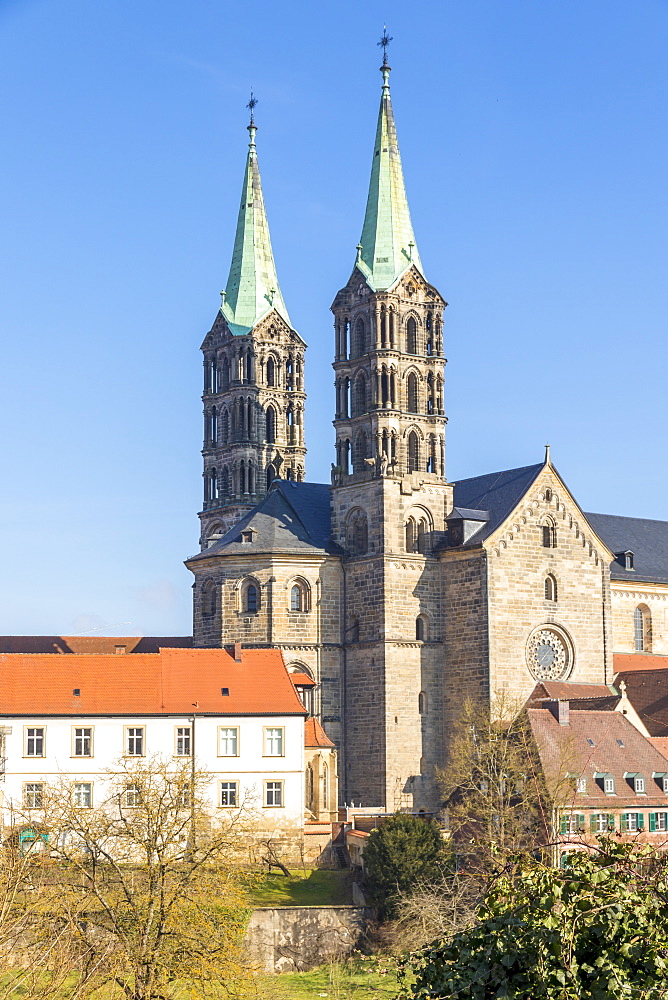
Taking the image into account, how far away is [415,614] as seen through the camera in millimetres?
65688

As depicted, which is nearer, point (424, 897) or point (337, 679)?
point (424, 897)

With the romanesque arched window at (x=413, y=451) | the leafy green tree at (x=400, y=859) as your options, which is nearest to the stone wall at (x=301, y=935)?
the leafy green tree at (x=400, y=859)

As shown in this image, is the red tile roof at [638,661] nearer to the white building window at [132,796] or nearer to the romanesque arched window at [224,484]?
the romanesque arched window at [224,484]

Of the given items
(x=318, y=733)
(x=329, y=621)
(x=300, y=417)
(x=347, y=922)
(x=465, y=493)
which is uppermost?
(x=300, y=417)

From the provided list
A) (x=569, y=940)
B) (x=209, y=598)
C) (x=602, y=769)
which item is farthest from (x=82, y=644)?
(x=569, y=940)

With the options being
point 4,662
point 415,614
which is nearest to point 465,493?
point 415,614

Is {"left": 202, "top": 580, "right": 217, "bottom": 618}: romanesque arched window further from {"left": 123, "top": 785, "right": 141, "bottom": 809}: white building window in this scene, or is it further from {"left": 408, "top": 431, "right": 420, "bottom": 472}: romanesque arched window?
{"left": 123, "top": 785, "right": 141, "bottom": 809}: white building window

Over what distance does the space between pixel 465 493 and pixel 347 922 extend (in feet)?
90.2

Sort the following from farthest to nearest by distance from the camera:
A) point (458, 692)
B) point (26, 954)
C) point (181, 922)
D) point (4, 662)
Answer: point (458, 692) < point (4, 662) < point (181, 922) < point (26, 954)

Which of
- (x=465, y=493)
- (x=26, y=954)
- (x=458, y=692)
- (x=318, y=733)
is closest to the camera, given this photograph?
(x=26, y=954)

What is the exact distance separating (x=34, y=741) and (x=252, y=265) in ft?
138

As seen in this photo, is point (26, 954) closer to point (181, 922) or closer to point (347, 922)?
point (181, 922)

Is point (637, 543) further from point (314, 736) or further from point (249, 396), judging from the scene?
point (314, 736)

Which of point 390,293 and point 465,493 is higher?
point 390,293
